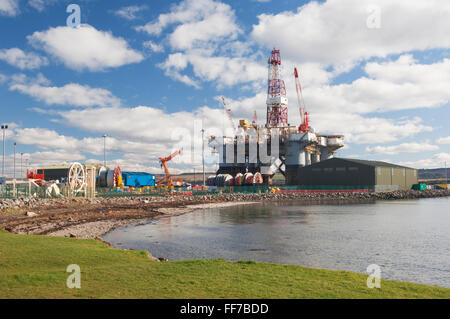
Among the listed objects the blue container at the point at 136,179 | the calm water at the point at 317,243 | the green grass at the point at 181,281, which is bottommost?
the calm water at the point at 317,243

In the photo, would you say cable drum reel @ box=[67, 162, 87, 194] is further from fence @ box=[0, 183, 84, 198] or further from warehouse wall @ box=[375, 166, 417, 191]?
warehouse wall @ box=[375, 166, 417, 191]

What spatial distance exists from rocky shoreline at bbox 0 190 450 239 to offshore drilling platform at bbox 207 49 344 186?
60.1 ft

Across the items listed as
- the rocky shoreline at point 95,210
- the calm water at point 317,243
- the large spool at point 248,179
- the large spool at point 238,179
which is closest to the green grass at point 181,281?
the calm water at point 317,243

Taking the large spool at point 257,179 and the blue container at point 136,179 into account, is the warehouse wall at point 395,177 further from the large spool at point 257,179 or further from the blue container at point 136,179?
the blue container at point 136,179

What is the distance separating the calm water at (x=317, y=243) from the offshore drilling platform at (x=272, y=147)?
229ft

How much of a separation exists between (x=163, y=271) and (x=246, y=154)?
105893 millimetres

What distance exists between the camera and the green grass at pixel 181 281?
10422 millimetres

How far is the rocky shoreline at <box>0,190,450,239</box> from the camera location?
3241 cm

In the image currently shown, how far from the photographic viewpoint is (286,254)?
22.9 m

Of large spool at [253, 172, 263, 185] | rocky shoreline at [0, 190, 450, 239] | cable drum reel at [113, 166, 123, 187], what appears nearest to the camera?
rocky shoreline at [0, 190, 450, 239]

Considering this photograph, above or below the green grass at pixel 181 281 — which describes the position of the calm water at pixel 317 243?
below

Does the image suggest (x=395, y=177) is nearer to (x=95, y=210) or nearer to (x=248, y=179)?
(x=248, y=179)

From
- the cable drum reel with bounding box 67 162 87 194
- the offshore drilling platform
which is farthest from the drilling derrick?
the cable drum reel with bounding box 67 162 87 194
